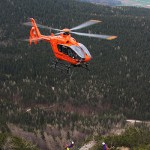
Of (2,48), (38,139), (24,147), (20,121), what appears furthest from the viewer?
(2,48)

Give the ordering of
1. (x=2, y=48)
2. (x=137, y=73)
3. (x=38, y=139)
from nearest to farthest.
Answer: (x=38, y=139)
(x=137, y=73)
(x=2, y=48)

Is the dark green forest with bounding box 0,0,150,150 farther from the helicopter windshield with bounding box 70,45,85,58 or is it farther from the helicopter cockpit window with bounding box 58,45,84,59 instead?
the helicopter windshield with bounding box 70,45,85,58

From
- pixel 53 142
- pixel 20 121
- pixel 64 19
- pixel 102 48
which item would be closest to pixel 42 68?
pixel 102 48

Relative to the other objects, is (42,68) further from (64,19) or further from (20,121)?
(64,19)

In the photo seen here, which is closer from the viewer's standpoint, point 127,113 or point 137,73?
point 127,113

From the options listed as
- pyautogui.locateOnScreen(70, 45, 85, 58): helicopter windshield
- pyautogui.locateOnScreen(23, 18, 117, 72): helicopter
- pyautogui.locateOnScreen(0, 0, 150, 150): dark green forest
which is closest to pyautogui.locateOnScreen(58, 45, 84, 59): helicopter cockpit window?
pyautogui.locateOnScreen(23, 18, 117, 72): helicopter

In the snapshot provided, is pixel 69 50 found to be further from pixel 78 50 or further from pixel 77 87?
pixel 77 87

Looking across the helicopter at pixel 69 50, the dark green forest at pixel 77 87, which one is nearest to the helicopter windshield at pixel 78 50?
the helicopter at pixel 69 50

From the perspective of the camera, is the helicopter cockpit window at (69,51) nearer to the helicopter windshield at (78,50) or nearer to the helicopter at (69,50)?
the helicopter at (69,50)
